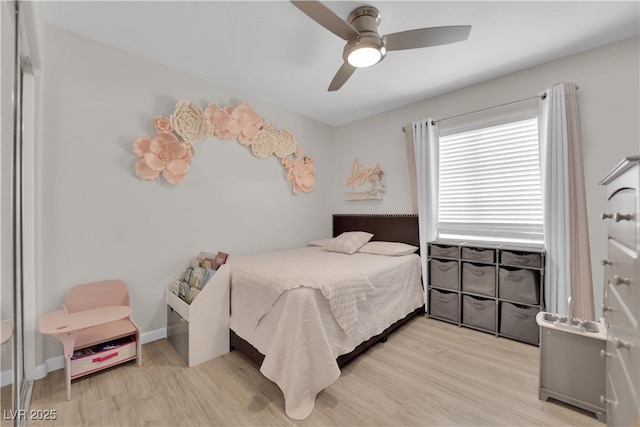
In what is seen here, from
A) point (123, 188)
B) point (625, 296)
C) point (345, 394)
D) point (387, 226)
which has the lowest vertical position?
point (345, 394)

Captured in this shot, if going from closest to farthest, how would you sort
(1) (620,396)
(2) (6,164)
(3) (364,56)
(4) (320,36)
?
(1) (620,396) < (2) (6,164) < (3) (364,56) < (4) (320,36)

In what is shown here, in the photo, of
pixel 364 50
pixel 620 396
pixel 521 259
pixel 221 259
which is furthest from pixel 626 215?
pixel 221 259

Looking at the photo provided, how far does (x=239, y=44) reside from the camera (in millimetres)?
2195

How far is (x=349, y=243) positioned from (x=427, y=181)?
1145 mm

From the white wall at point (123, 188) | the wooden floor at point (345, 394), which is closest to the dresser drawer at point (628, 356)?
the wooden floor at point (345, 394)

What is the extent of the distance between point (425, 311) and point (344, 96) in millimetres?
2627

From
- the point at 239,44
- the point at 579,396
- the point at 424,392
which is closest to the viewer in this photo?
the point at 579,396

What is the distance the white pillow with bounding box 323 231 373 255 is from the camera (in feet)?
10.4

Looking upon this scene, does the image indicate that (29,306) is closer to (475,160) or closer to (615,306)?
(615,306)

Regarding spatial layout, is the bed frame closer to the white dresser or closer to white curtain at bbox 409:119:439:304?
white curtain at bbox 409:119:439:304

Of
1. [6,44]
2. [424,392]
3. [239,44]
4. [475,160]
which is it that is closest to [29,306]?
[6,44]

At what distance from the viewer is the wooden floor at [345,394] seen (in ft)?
4.93

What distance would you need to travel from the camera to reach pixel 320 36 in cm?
208

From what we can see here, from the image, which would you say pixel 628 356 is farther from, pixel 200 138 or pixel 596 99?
pixel 200 138
